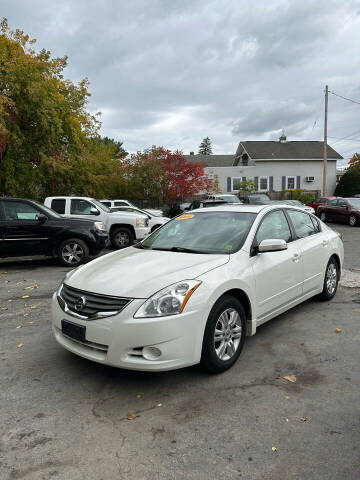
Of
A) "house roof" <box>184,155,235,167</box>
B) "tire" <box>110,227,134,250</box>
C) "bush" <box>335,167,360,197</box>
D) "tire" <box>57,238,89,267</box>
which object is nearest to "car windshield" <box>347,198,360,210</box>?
"tire" <box>110,227,134,250</box>

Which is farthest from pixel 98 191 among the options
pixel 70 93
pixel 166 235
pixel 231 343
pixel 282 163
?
pixel 282 163

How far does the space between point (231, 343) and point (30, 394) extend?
185 centimetres

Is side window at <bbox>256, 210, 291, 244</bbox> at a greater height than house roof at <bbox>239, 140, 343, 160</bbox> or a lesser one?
lesser

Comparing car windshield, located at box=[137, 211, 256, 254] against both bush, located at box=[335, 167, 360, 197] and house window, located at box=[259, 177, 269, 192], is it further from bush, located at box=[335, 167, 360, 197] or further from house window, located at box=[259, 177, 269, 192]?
bush, located at box=[335, 167, 360, 197]

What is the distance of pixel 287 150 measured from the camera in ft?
121

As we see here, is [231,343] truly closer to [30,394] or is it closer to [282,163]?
[30,394]

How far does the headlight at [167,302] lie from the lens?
10.2 ft

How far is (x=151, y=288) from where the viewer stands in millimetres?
3225

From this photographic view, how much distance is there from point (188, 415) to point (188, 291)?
96 centimetres

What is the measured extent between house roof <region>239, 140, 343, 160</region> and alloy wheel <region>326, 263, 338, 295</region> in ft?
102

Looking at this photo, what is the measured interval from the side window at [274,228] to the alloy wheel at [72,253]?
225 inches

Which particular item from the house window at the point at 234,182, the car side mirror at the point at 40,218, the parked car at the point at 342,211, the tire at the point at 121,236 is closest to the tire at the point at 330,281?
the car side mirror at the point at 40,218

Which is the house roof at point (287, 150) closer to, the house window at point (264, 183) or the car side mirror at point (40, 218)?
the house window at point (264, 183)

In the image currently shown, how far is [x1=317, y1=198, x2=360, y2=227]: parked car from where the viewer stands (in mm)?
19172
